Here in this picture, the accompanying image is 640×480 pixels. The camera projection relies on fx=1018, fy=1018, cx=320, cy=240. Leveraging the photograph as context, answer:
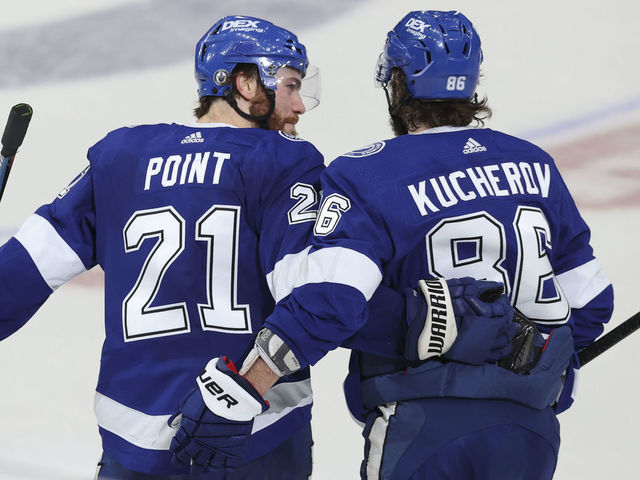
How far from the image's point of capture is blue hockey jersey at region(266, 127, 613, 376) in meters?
1.84

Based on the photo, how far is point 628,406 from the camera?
3.32 m

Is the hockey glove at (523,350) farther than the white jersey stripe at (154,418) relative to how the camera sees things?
No

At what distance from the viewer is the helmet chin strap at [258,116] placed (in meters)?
2.30

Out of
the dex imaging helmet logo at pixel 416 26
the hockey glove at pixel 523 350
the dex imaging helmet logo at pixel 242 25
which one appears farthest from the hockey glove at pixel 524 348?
the dex imaging helmet logo at pixel 242 25

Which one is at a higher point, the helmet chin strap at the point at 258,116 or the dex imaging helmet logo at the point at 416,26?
the dex imaging helmet logo at the point at 416,26

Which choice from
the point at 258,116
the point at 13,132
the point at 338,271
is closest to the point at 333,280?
the point at 338,271

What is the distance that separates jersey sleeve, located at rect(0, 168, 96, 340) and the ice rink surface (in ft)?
3.93

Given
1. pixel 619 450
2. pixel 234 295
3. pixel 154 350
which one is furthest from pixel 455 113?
pixel 619 450

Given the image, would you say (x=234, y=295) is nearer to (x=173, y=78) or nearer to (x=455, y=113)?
(x=455, y=113)

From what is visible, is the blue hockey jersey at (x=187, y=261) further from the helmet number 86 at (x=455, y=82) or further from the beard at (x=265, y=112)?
the helmet number 86 at (x=455, y=82)

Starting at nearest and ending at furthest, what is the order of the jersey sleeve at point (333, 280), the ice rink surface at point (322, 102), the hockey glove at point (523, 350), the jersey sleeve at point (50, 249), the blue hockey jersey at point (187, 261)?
the jersey sleeve at point (333, 280) → the hockey glove at point (523, 350) → the blue hockey jersey at point (187, 261) → the jersey sleeve at point (50, 249) → the ice rink surface at point (322, 102)

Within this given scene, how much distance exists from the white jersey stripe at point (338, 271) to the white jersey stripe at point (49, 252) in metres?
0.62

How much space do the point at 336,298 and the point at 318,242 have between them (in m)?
0.15

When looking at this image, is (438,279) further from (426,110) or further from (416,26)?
(416,26)
